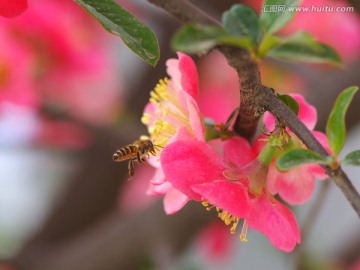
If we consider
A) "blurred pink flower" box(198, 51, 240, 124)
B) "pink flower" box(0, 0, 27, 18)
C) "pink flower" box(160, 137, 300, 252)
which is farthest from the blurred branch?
"pink flower" box(0, 0, 27, 18)

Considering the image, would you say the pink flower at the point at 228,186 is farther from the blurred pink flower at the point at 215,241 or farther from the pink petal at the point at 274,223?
the blurred pink flower at the point at 215,241

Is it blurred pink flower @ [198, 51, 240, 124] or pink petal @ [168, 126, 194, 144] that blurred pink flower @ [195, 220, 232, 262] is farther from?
pink petal @ [168, 126, 194, 144]

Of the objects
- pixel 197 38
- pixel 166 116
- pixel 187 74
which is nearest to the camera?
pixel 197 38

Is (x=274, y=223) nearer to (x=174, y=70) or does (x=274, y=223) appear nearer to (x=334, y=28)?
(x=174, y=70)

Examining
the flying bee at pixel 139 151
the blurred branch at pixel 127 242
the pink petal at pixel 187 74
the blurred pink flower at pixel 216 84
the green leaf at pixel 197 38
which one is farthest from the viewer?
the blurred pink flower at pixel 216 84

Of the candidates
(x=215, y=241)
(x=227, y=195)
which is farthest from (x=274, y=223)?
(x=215, y=241)

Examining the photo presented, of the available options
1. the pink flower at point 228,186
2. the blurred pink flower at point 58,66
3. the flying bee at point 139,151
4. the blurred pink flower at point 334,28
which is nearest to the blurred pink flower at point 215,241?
the blurred pink flower at point 58,66

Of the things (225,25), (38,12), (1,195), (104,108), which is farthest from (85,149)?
(225,25)
